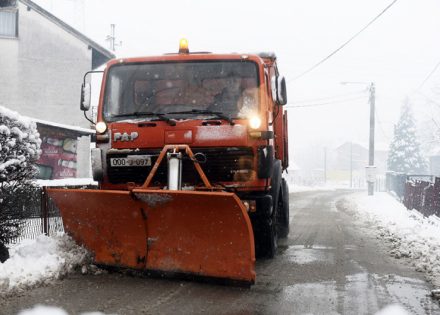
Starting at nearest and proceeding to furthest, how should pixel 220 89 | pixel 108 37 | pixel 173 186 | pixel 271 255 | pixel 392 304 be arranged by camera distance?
pixel 392 304 → pixel 173 186 → pixel 220 89 → pixel 271 255 → pixel 108 37

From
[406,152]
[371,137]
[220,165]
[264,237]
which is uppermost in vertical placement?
[371,137]

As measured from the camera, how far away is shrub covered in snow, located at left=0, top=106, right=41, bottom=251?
20.4 ft

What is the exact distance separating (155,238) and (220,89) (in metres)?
2.08

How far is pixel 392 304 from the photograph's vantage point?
4.81 m

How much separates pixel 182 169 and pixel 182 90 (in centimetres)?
113

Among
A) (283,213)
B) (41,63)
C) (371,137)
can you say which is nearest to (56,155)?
(41,63)

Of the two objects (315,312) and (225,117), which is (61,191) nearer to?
(225,117)

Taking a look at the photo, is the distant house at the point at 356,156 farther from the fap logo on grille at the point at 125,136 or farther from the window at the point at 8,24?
the fap logo on grille at the point at 125,136

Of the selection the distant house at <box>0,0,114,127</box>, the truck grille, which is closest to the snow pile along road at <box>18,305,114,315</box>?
the truck grille

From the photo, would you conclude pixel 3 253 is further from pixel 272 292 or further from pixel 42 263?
pixel 272 292

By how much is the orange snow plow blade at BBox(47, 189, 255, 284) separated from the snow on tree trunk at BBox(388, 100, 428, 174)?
5426 centimetres

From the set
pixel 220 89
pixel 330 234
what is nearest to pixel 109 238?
pixel 220 89

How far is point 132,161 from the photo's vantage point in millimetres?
5949

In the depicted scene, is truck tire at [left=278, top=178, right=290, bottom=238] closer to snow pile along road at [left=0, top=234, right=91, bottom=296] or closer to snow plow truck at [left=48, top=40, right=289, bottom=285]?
snow plow truck at [left=48, top=40, right=289, bottom=285]
